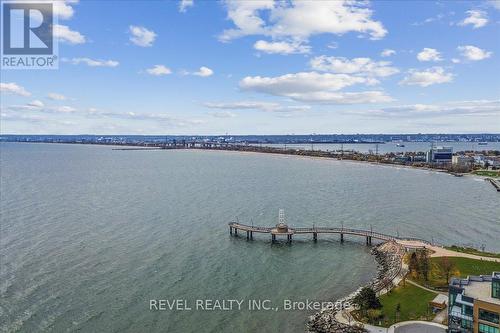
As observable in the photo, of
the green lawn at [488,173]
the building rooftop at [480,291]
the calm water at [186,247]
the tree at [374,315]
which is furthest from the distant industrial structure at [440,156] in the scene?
the building rooftop at [480,291]

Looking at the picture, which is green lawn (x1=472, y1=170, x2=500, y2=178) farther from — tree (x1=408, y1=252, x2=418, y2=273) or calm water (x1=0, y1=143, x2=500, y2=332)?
tree (x1=408, y1=252, x2=418, y2=273)

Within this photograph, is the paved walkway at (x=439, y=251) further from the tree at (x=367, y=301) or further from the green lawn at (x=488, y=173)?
the green lawn at (x=488, y=173)

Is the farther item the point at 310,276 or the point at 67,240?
the point at 67,240

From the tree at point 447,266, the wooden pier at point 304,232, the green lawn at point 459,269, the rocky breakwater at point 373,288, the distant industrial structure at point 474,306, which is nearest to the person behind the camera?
the distant industrial structure at point 474,306

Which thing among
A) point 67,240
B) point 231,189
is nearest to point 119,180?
point 231,189

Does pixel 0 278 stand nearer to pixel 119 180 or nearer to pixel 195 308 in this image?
pixel 195 308

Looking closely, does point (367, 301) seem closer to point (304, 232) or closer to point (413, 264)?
point (413, 264)

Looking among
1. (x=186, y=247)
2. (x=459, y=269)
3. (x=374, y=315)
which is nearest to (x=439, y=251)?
(x=459, y=269)
